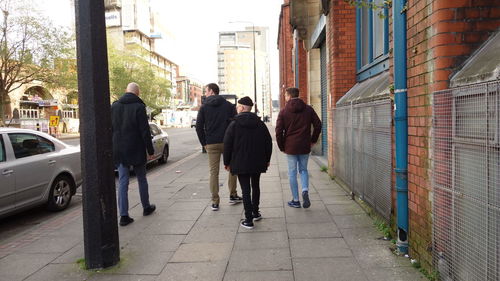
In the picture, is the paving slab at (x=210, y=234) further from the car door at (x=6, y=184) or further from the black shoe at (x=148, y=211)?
the car door at (x=6, y=184)

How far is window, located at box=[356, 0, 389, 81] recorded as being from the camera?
594cm

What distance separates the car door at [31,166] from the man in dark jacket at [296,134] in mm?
3659

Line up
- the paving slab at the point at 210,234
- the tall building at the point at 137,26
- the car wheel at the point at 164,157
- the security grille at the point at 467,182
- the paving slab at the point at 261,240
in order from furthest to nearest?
the tall building at the point at 137,26
the car wheel at the point at 164,157
the paving slab at the point at 210,234
the paving slab at the point at 261,240
the security grille at the point at 467,182

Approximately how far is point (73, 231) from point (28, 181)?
4.16 ft

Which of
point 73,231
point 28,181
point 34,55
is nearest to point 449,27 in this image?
point 73,231

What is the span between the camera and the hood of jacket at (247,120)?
16.2 ft

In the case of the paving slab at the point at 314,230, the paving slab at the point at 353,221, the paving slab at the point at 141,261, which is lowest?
the paving slab at the point at 141,261

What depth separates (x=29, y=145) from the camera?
6.11 meters

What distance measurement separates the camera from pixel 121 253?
13.6ft

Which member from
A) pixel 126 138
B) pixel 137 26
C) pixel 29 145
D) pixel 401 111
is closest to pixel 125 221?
pixel 126 138

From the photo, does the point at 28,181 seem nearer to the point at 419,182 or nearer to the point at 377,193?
the point at 377,193

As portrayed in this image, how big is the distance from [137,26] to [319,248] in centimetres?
8744

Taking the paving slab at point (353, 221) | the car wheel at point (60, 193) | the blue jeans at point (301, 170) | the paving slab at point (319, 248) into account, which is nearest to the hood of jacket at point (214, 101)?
the blue jeans at point (301, 170)

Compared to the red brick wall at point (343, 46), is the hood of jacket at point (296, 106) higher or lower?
lower
